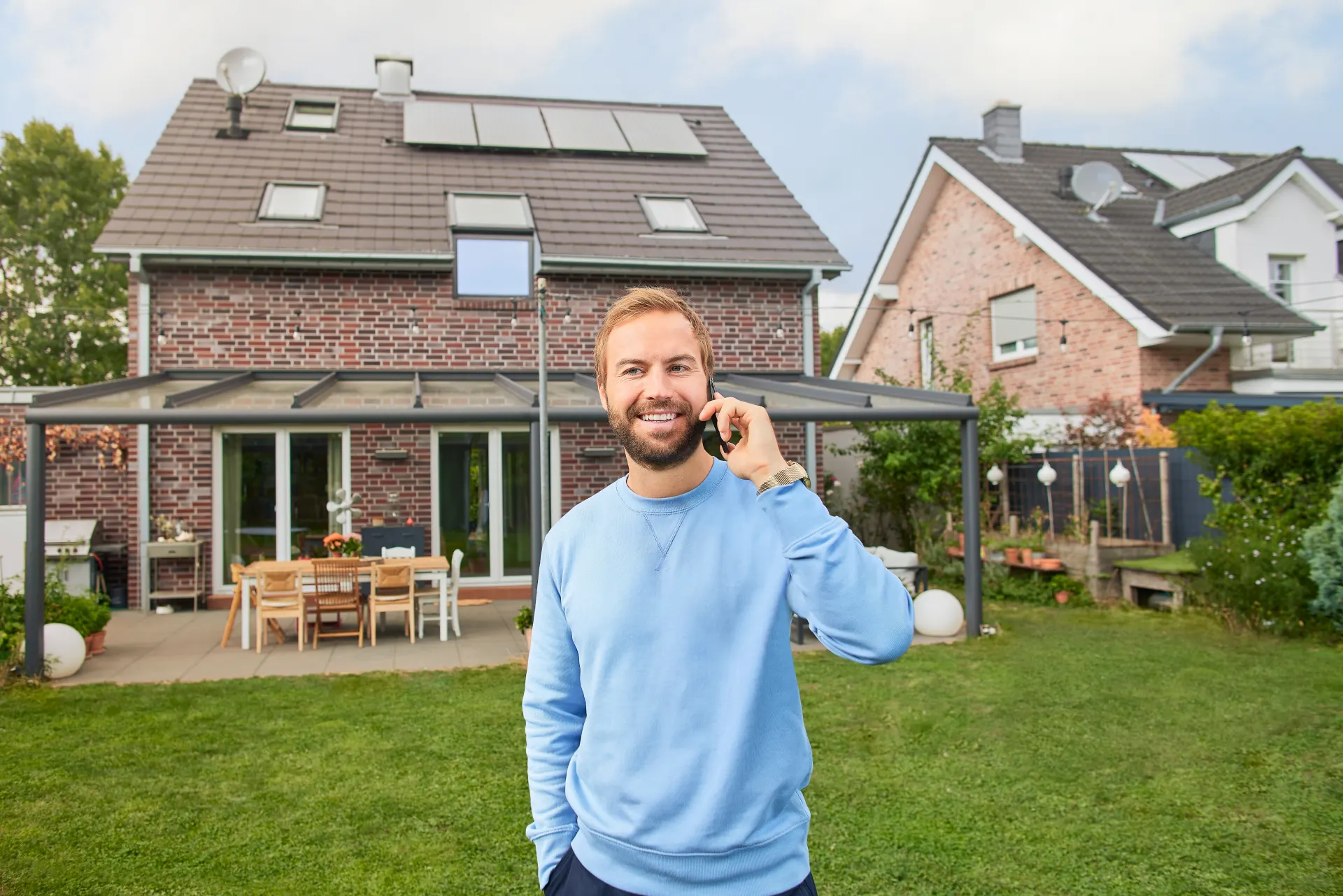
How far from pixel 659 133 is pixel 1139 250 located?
7.10 m

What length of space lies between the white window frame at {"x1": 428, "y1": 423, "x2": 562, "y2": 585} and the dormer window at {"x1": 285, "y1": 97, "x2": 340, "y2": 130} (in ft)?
16.7

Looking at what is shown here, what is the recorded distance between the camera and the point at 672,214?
495 inches

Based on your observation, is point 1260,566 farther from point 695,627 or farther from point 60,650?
point 60,650

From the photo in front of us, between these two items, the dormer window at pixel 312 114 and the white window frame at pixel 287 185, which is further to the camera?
the dormer window at pixel 312 114

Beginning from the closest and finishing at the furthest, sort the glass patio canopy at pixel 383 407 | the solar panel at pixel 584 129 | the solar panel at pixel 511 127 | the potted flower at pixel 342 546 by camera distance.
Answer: the glass patio canopy at pixel 383 407 → the potted flower at pixel 342 546 → the solar panel at pixel 511 127 → the solar panel at pixel 584 129

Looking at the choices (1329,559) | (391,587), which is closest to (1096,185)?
(1329,559)

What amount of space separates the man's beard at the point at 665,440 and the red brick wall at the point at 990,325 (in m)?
12.0

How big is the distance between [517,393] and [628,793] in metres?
7.80

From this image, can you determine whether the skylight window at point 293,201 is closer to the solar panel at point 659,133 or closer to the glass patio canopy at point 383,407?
the glass patio canopy at point 383,407

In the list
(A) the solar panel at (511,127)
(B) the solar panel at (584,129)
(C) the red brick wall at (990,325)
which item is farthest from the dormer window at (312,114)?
(C) the red brick wall at (990,325)

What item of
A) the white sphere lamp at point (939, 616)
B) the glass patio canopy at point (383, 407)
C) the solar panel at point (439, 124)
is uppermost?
the solar panel at point (439, 124)

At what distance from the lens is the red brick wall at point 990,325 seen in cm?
1288

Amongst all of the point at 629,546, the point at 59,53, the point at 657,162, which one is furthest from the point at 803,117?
the point at 59,53

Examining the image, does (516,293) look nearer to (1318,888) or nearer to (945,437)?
(945,437)
